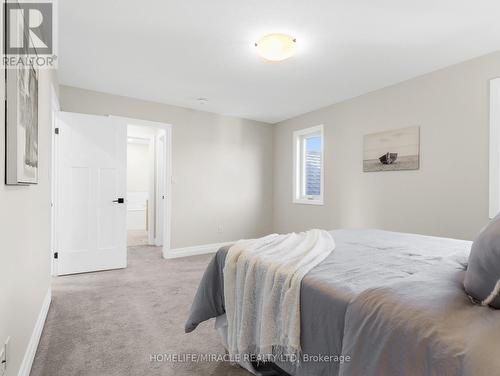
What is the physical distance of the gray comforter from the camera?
0.77 m

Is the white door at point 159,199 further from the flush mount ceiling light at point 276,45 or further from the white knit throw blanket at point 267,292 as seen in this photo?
the white knit throw blanket at point 267,292

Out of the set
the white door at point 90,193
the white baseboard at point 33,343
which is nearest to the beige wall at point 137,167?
the white door at point 90,193

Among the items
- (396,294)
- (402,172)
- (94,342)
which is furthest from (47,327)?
(402,172)

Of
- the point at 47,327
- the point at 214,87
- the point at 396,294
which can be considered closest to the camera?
the point at 396,294

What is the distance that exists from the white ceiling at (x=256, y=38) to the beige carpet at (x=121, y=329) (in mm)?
2423

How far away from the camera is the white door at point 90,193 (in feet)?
11.6

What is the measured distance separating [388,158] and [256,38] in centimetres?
225

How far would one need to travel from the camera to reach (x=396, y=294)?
39.2 inches

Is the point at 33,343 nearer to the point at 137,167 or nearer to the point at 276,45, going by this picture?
the point at 276,45

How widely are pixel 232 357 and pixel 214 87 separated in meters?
3.12

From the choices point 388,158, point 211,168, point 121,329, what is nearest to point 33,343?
point 121,329

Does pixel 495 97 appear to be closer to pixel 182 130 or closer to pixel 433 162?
pixel 433 162

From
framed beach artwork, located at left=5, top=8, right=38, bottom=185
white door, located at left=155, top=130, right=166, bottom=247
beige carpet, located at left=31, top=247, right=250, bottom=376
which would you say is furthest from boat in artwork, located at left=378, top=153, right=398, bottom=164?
white door, located at left=155, top=130, right=166, bottom=247
